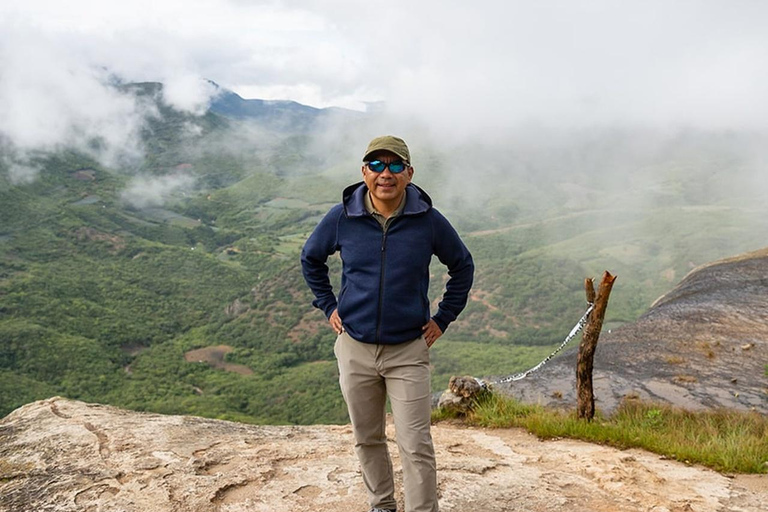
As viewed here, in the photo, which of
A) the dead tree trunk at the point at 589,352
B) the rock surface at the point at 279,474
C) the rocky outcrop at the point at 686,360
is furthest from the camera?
the rocky outcrop at the point at 686,360

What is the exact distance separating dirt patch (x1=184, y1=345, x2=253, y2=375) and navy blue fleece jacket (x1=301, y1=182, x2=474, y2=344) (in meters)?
80.0

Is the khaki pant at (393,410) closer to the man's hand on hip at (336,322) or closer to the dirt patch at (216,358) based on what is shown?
the man's hand on hip at (336,322)

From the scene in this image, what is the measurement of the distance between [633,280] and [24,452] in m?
111

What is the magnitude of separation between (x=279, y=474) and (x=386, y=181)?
A: 305cm

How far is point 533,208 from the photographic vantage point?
196 m

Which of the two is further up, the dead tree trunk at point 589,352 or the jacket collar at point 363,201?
the jacket collar at point 363,201

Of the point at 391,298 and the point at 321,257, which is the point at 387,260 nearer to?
the point at 391,298

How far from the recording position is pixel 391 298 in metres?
3.68

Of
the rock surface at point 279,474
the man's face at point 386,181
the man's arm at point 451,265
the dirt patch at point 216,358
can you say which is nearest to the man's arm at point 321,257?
the man's face at point 386,181

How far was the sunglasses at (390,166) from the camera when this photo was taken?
3.65 m

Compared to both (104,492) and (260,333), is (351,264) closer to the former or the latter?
(104,492)

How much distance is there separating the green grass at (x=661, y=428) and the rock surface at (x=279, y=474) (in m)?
0.21

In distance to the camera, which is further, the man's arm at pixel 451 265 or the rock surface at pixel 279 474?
the rock surface at pixel 279 474

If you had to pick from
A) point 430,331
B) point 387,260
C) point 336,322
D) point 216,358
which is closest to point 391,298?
point 387,260
